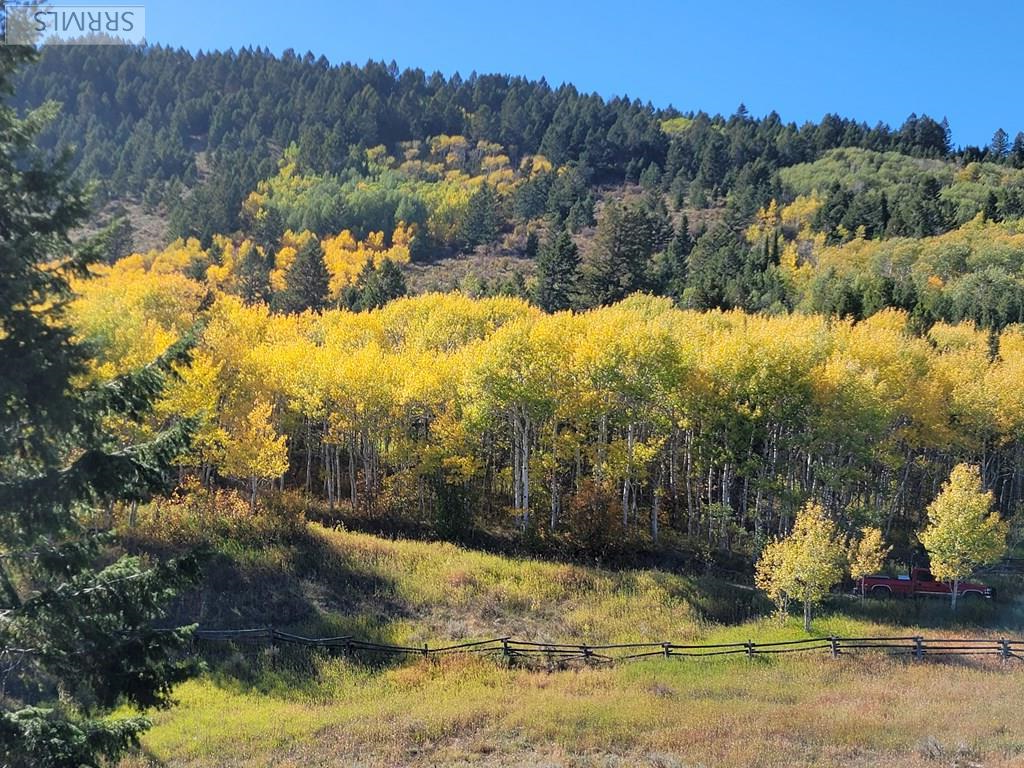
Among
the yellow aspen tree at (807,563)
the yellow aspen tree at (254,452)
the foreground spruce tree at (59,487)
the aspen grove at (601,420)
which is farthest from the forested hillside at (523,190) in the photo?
the foreground spruce tree at (59,487)

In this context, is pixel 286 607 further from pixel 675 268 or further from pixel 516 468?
pixel 675 268

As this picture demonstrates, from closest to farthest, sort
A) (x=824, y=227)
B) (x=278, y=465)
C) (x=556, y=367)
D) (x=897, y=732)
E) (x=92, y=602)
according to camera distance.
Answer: (x=92, y=602) < (x=897, y=732) < (x=278, y=465) < (x=556, y=367) < (x=824, y=227)

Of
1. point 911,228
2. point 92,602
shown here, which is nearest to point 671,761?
point 92,602

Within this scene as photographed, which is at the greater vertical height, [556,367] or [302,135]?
[302,135]

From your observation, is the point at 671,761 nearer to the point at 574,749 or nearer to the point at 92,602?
the point at 574,749

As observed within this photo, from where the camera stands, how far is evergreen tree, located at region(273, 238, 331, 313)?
238ft

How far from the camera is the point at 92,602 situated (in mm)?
9102

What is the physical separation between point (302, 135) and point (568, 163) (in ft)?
190

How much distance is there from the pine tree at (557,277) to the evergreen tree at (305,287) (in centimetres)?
2373

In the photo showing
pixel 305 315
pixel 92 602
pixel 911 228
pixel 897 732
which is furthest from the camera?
pixel 911 228

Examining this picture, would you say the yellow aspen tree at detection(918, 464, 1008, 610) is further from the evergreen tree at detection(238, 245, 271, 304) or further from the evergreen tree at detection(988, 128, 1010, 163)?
the evergreen tree at detection(988, 128, 1010, 163)

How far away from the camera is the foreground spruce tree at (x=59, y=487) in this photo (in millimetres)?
8266

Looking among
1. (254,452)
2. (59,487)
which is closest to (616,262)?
(254,452)

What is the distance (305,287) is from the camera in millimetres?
Answer: 73375
